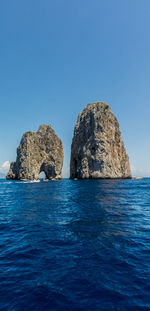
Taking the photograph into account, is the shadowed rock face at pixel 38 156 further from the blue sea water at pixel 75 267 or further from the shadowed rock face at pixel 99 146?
the blue sea water at pixel 75 267

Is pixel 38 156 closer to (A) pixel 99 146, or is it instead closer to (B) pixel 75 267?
(A) pixel 99 146

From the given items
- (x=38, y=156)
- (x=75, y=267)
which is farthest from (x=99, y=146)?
(x=75, y=267)

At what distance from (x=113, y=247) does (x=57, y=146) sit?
122m

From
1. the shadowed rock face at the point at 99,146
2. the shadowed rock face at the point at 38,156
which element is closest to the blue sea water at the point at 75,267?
the shadowed rock face at the point at 99,146

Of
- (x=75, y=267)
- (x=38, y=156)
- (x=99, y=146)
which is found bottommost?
(x=75, y=267)

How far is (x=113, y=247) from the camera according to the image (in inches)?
310

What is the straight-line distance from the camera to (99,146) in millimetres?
93312

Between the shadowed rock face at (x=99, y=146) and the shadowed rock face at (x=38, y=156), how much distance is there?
1528cm

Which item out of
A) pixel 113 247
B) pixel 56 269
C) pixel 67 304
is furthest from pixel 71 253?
pixel 67 304

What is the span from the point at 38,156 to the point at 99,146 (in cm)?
4823

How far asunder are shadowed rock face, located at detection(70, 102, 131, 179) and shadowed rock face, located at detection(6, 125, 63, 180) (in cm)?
→ 1528

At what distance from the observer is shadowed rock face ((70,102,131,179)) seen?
92.4 metres

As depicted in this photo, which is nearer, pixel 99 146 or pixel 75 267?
Result: pixel 75 267

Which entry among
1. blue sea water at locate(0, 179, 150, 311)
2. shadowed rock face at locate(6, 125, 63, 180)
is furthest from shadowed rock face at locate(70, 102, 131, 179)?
blue sea water at locate(0, 179, 150, 311)
